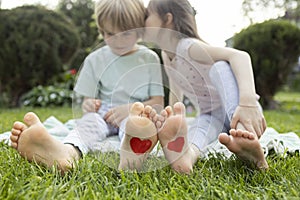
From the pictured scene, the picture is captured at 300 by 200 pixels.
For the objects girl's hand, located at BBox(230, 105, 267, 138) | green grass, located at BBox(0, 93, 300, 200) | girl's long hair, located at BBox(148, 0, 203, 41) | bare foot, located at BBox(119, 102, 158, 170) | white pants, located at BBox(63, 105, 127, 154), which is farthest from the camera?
girl's long hair, located at BBox(148, 0, 203, 41)

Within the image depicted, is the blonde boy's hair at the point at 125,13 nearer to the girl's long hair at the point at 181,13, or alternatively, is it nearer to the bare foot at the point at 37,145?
the girl's long hair at the point at 181,13

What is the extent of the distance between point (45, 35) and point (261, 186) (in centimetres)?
415

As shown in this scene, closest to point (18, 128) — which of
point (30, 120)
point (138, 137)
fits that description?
point (30, 120)

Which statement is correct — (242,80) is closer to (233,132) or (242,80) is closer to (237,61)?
(237,61)

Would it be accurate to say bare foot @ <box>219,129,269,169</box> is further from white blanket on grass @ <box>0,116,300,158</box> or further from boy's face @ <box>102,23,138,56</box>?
boy's face @ <box>102,23,138,56</box>

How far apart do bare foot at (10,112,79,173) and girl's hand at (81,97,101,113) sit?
21.1 inches

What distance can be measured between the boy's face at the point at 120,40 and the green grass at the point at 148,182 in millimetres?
538

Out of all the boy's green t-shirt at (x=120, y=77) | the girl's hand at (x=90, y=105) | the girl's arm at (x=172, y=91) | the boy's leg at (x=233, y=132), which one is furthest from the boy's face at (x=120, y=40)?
the boy's leg at (x=233, y=132)

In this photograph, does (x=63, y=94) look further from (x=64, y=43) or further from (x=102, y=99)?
(x=102, y=99)

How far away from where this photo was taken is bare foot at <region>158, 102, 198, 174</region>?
3.43 ft

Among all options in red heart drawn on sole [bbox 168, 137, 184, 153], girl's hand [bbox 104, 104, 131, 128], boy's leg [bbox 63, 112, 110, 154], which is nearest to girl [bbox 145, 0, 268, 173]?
red heart drawn on sole [bbox 168, 137, 184, 153]

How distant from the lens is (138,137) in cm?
104

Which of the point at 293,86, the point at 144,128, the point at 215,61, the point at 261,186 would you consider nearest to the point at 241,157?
the point at 261,186

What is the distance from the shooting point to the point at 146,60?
Result: 1590mm
